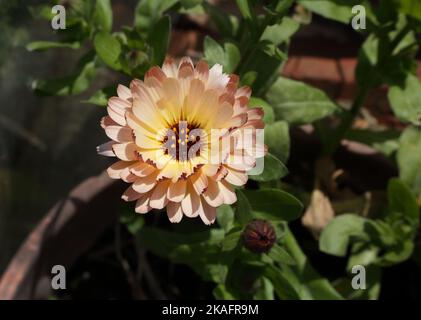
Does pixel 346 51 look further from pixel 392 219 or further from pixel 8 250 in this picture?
pixel 8 250

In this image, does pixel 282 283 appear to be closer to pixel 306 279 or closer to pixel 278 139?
pixel 306 279

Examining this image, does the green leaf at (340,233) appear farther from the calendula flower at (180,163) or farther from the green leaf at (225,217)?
the calendula flower at (180,163)

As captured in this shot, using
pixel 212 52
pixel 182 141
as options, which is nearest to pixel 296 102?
pixel 212 52

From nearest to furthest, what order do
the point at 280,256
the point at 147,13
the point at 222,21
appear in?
the point at 280,256, the point at 147,13, the point at 222,21

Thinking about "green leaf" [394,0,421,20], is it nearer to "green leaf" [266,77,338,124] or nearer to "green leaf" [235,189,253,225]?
"green leaf" [266,77,338,124]

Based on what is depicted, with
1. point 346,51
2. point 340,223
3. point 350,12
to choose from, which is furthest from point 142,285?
point 346,51

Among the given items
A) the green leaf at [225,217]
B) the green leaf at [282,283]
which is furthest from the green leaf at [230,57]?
the green leaf at [282,283]
